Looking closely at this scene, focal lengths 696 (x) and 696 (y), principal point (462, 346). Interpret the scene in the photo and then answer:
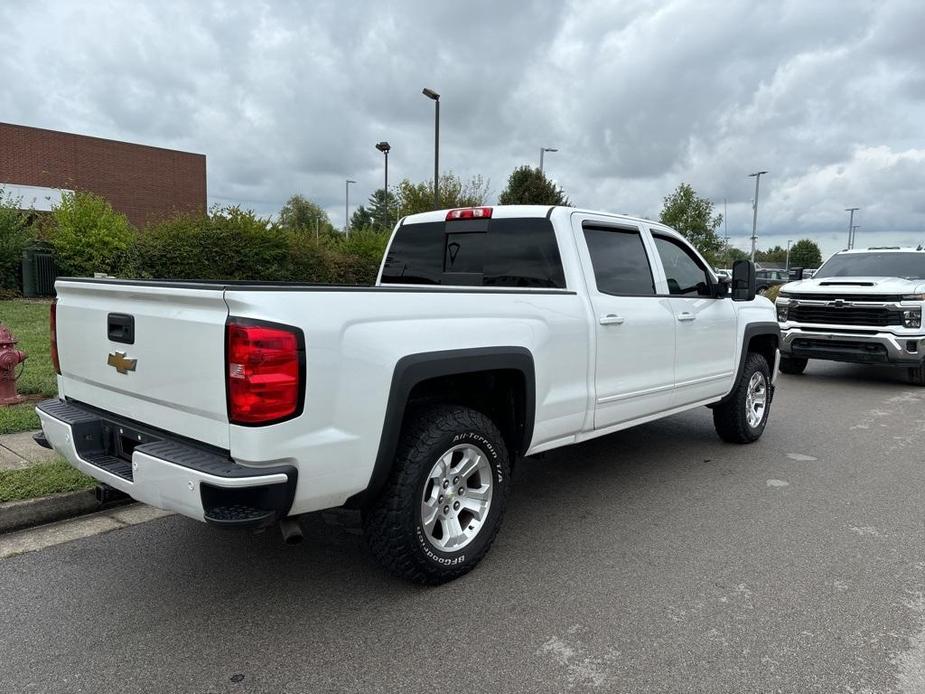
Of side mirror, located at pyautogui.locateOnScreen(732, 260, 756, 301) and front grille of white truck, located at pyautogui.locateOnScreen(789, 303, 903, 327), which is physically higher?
side mirror, located at pyautogui.locateOnScreen(732, 260, 756, 301)

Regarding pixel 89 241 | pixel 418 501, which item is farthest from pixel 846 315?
pixel 89 241

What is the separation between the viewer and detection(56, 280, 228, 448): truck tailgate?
2.69m

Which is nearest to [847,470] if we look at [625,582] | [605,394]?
[605,394]

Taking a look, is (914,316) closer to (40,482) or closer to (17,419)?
(40,482)

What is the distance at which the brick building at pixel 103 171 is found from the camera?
3572 centimetres

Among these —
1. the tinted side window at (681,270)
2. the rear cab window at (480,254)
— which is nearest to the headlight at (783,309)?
the tinted side window at (681,270)

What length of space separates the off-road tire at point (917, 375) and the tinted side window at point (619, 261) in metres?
7.07

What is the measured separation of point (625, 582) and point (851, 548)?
146 centimetres

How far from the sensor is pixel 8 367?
6.09 m

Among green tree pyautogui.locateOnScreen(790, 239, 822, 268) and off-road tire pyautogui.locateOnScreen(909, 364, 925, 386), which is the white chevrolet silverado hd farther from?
green tree pyautogui.locateOnScreen(790, 239, 822, 268)

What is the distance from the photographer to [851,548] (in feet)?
12.9

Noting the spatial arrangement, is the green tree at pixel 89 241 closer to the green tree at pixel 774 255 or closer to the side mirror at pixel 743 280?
the side mirror at pixel 743 280

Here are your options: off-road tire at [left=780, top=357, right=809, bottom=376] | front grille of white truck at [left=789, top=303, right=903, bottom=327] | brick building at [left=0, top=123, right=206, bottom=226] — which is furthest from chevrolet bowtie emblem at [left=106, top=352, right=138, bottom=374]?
brick building at [left=0, top=123, right=206, bottom=226]

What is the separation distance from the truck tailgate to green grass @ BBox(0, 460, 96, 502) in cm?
91
